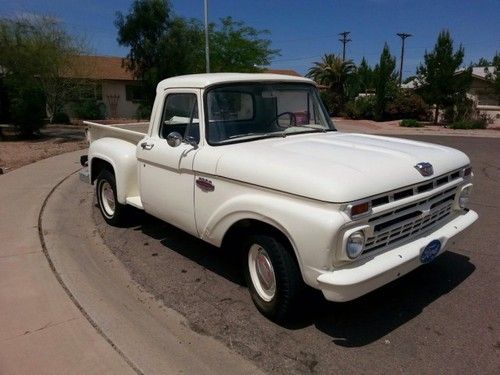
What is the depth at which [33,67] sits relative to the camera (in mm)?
17781

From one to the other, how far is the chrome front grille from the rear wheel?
3.58 metres

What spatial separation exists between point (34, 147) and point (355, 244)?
13.9 meters

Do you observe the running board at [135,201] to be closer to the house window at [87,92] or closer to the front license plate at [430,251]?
the front license plate at [430,251]

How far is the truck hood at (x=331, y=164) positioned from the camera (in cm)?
289

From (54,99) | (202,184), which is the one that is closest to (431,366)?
(202,184)

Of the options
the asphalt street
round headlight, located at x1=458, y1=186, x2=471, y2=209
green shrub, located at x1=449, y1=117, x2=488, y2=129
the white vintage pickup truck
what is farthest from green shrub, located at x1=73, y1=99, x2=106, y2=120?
round headlight, located at x1=458, y1=186, x2=471, y2=209

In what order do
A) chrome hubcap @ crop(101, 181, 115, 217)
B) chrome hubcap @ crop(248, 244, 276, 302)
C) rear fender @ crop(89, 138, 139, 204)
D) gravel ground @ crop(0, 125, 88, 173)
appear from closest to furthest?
chrome hubcap @ crop(248, 244, 276, 302), rear fender @ crop(89, 138, 139, 204), chrome hubcap @ crop(101, 181, 115, 217), gravel ground @ crop(0, 125, 88, 173)

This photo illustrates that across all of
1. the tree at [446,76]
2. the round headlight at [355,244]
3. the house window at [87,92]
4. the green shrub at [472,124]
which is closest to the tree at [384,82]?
the tree at [446,76]

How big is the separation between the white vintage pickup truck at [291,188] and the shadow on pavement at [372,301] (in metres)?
0.34

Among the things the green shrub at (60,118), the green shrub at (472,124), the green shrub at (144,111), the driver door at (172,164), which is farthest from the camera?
the green shrub at (144,111)

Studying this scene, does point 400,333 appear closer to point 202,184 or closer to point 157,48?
point 202,184

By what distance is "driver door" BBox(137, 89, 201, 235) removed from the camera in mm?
4047

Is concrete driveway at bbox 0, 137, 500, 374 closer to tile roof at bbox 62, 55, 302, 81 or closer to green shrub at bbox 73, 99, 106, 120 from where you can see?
tile roof at bbox 62, 55, 302, 81

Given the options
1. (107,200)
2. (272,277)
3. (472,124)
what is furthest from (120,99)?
(272,277)
